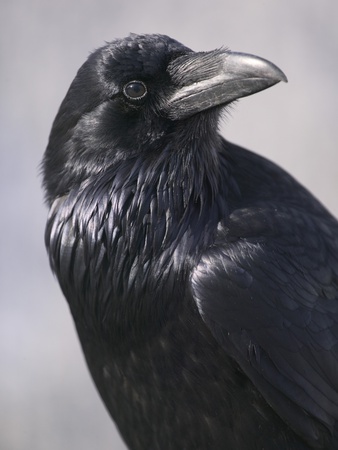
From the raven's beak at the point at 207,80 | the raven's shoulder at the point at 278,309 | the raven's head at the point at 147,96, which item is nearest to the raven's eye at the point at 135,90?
the raven's head at the point at 147,96

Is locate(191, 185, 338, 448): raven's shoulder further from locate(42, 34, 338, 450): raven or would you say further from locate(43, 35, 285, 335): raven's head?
locate(43, 35, 285, 335): raven's head

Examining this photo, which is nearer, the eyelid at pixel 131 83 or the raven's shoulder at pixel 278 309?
the raven's shoulder at pixel 278 309

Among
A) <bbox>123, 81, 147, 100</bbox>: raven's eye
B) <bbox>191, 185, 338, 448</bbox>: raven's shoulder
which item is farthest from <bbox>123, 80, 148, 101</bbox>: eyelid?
<bbox>191, 185, 338, 448</bbox>: raven's shoulder

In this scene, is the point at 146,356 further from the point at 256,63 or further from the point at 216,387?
the point at 256,63

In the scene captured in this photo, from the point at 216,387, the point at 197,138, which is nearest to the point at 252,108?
the point at 197,138

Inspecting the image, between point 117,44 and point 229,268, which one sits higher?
point 117,44

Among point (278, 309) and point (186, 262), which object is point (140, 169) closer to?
point (186, 262)

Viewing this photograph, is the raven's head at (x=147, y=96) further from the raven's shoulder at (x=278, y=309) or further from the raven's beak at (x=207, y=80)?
the raven's shoulder at (x=278, y=309)

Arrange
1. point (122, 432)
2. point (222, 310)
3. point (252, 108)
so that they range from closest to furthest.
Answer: point (222, 310) → point (122, 432) → point (252, 108)

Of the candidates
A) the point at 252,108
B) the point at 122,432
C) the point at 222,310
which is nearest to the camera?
the point at 222,310
